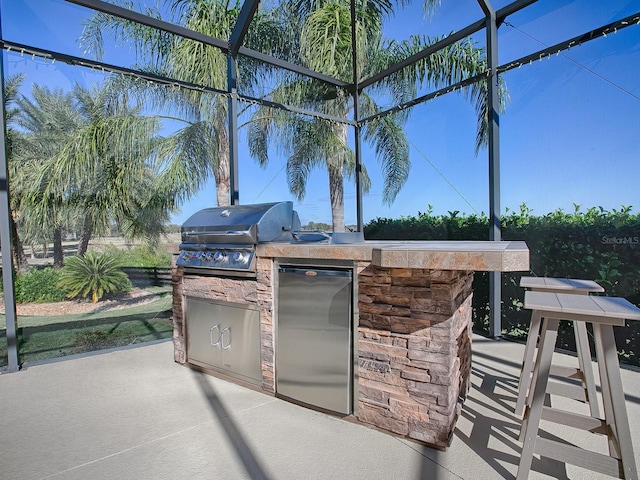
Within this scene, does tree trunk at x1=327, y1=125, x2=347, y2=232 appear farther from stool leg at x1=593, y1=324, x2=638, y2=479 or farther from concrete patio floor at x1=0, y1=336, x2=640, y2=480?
stool leg at x1=593, y1=324, x2=638, y2=479

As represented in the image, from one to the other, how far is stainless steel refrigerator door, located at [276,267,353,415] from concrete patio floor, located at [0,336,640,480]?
134mm

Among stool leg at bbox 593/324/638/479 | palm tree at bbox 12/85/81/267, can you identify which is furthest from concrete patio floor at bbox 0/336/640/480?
palm tree at bbox 12/85/81/267

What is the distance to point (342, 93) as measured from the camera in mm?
6234

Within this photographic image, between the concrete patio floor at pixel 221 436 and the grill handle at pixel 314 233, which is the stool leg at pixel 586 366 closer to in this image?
the concrete patio floor at pixel 221 436

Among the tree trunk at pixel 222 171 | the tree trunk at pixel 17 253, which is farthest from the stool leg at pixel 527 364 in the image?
the tree trunk at pixel 222 171

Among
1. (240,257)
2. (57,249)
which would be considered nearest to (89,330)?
(57,249)

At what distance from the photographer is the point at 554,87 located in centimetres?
340

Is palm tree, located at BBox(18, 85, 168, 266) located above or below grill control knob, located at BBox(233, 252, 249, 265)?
above

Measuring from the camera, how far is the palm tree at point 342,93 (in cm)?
548

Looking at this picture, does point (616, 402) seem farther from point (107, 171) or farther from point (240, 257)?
point (107, 171)

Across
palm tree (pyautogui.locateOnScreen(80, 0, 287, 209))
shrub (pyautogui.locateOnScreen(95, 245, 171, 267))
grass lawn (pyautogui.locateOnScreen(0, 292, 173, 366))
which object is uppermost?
palm tree (pyautogui.locateOnScreen(80, 0, 287, 209))

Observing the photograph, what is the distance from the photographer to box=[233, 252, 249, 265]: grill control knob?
7.88 ft

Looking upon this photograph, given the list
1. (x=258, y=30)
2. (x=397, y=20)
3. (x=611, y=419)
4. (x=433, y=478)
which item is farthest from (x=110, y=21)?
(x=611, y=419)

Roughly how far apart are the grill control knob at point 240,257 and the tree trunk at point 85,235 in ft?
6.68
